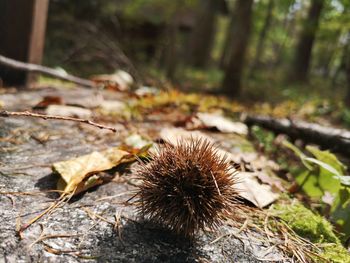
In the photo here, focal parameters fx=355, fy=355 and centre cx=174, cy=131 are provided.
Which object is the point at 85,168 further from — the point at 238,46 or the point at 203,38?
the point at 203,38

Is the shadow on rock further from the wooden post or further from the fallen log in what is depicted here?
the wooden post

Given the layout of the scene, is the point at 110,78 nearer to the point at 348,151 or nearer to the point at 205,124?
the point at 205,124

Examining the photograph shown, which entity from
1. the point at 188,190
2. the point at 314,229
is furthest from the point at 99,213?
the point at 314,229

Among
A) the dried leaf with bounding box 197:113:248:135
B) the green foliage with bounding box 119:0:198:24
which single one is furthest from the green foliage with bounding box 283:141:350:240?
the green foliage with bounding box 119:0:198:24

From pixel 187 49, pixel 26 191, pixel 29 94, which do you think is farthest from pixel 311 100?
pixel 187 49

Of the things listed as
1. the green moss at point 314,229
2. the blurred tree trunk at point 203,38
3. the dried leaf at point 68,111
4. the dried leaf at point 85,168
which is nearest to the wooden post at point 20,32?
the dried leaf at point 68,111

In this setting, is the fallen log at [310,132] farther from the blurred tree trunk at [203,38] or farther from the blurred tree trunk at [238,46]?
the blurred tree trunk at [203,38]

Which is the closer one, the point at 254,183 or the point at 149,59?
the point at 254,183
